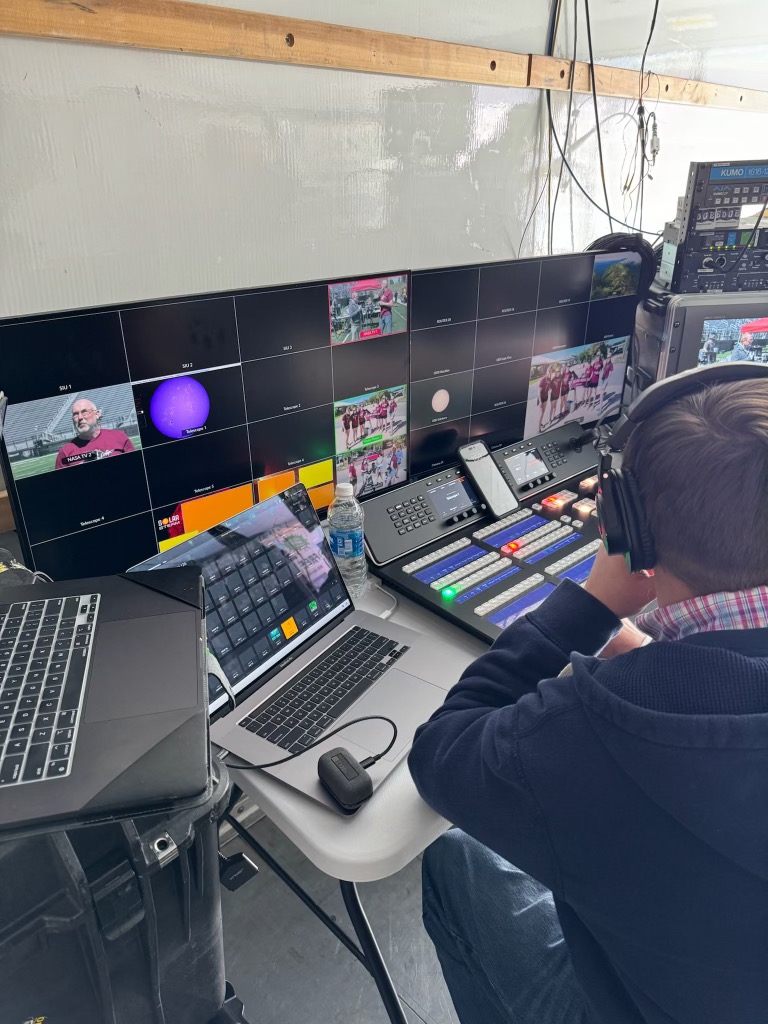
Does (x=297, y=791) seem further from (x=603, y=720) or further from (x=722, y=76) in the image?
(x=722, y=76)

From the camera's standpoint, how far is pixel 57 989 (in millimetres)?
747

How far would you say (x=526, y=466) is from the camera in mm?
1750

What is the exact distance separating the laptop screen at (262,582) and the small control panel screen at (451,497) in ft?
1.26

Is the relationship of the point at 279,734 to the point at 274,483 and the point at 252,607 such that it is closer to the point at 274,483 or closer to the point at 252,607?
the point at 252,607

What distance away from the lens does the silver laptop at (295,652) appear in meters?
1.01

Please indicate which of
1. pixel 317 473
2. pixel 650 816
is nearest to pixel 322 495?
pixel 317 473

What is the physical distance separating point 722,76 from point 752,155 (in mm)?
413

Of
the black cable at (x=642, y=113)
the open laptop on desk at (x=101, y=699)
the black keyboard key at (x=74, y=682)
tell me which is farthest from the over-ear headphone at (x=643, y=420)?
the black cable at (x=642, y=113)

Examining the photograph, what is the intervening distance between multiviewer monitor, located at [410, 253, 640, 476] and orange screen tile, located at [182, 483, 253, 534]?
0.46 meters

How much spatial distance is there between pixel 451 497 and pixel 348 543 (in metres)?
0.32

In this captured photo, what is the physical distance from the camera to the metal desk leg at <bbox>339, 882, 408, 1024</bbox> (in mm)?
1051

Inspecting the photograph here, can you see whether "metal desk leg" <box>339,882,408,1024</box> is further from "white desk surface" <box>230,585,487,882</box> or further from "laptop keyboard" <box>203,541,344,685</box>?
"laptop keyboard" <box>203,541,344,685</box>

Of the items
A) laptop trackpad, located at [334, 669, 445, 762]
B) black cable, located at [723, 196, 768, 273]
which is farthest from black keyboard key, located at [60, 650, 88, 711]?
black cable, located at [723, 196, 768, 273]

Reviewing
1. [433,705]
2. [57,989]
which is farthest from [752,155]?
[57,989]
